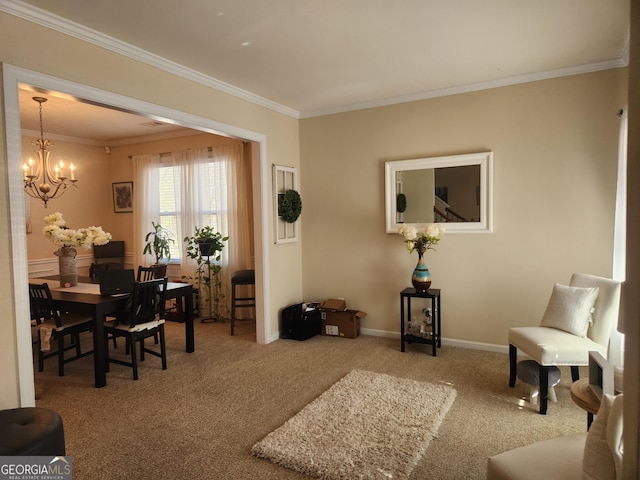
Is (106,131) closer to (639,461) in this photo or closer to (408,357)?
(408,357)

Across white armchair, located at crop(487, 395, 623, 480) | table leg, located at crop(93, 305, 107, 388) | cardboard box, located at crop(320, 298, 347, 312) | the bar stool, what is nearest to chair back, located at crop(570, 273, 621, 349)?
white armchair, located at crop(487, 395, 623, 480)

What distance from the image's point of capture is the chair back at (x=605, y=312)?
302cm

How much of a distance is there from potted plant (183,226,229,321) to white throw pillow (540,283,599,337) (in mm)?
4038

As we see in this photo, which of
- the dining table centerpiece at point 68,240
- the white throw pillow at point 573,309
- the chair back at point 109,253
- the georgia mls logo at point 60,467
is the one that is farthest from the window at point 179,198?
the white throw pillow at point 573,309

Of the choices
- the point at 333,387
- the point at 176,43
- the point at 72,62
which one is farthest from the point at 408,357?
the point at 72,62

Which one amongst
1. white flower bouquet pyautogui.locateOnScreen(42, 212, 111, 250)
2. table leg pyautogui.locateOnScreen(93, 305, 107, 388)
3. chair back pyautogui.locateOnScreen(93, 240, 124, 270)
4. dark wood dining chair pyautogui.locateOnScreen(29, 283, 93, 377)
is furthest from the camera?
chair back pyautogui.locateOnScreen(93, 240, 124, 270)

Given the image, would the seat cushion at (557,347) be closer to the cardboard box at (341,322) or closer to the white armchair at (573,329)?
the white armchair at (573,329)

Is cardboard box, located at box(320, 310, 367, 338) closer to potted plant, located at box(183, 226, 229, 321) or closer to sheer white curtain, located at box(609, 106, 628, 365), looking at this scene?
potted plant, located at box(183, 226, 229, 321)

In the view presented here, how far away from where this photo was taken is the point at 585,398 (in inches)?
81.3

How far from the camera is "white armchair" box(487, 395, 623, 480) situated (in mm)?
1301

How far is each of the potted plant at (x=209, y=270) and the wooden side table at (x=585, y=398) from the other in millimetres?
4464

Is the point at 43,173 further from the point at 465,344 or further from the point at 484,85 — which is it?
the point at 465,344

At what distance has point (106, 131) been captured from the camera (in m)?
6.10

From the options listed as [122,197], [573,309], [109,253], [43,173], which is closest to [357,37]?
[573,309]
